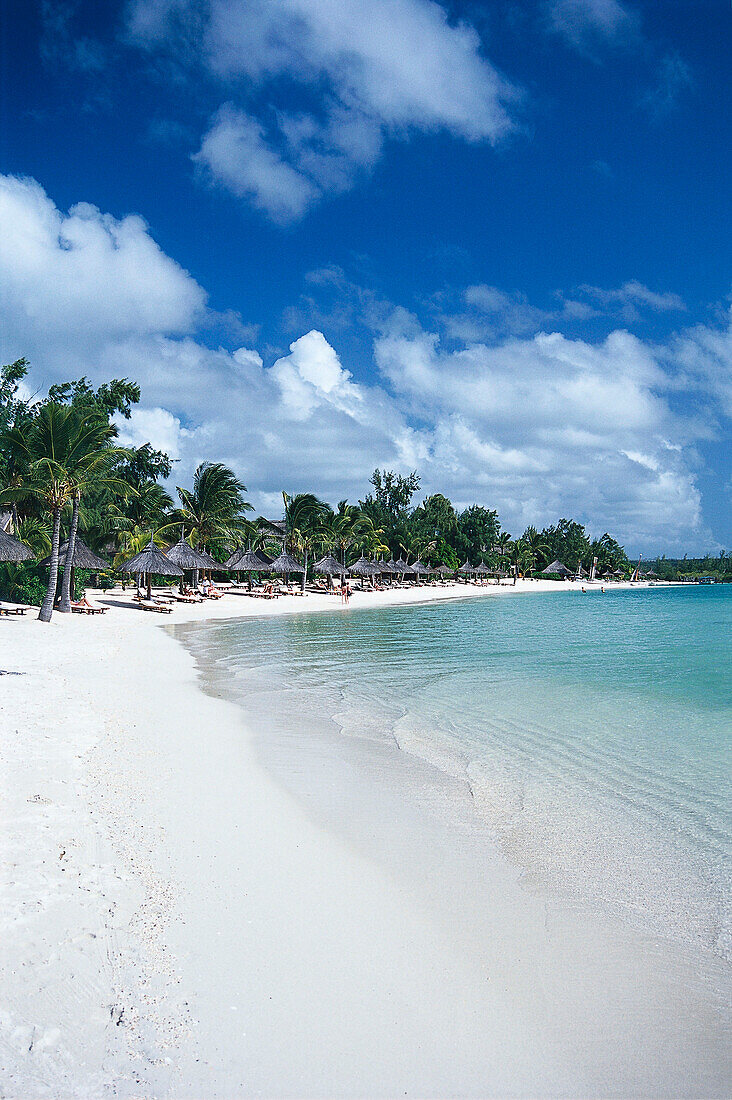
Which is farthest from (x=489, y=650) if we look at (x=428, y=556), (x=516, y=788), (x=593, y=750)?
(x=428, y=556)

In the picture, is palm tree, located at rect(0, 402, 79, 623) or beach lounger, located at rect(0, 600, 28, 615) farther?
beach lounger, located at rect(0, 600, 28, 615)

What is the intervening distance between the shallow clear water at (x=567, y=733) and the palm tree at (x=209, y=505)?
1733 cm

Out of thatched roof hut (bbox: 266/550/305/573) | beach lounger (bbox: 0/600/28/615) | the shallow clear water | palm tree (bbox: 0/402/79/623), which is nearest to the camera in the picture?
the shallow clear water

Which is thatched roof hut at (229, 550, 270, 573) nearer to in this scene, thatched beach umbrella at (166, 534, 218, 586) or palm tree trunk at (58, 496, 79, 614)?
thatched beach umbrella at (166, 534, 218, 586)

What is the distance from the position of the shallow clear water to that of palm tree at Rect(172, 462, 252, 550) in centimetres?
1733

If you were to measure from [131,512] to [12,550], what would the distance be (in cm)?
1738

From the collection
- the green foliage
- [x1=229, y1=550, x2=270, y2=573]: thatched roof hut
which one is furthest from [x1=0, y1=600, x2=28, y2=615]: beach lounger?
[x1=229, y1=550, x2=270, y2=573]: thatched roof hut

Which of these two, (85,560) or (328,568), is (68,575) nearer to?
(85,560)

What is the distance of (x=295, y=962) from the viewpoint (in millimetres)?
3014

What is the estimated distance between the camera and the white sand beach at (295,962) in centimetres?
239

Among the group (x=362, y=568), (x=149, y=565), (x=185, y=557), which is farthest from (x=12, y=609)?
(x=362, y=568)

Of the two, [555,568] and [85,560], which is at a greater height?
[555,568]

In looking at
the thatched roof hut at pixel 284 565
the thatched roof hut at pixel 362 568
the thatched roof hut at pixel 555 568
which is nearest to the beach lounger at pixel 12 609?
the thatched roof hut at pixel 284 565

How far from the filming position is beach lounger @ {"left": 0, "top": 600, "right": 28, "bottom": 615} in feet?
63.0
